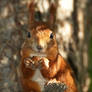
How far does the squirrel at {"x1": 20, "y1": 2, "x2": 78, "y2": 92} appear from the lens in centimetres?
303

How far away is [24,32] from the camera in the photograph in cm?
377

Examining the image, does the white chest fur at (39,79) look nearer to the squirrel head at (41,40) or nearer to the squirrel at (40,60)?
the squirrel at (40,60)

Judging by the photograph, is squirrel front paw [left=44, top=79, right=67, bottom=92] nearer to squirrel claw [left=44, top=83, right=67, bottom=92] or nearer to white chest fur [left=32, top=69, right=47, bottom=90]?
squirrel claw [left=44, top=83, right=67, bottom=92]

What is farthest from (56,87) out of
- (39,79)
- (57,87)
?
(39,79)

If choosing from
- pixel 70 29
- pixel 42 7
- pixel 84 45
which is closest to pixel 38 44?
pixel 42 7

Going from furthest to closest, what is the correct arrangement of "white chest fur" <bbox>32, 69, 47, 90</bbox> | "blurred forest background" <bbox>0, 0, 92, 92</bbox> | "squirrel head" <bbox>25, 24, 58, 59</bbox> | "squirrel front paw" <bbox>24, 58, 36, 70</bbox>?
"blurred forest background" <bbox>0, 0, 92, 92</bbox> < "white chest fur" <bbox>32, 69, 47, 90</bbox> < "squirrel front paw" <bbox>24, 58, 36, 70</bbox> < "squirrel head" <bbox>25, 24, 58, 59</bbox>

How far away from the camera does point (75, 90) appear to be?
3.45 m

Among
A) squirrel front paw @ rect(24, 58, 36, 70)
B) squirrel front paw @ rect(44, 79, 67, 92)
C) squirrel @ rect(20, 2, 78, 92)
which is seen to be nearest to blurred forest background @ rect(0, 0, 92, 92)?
squirrel @ rect(20, 2, 78, 92)

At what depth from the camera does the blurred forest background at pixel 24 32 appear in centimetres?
364

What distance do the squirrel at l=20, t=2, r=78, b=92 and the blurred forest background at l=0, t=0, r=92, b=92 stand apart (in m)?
0.45

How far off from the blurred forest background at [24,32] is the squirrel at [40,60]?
1.47 feet

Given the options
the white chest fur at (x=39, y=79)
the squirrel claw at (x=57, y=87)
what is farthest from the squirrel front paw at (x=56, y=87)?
the white chest fur at (x=39, y=79)

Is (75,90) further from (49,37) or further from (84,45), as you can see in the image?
(84,45)

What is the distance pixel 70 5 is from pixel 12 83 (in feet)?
4.13
